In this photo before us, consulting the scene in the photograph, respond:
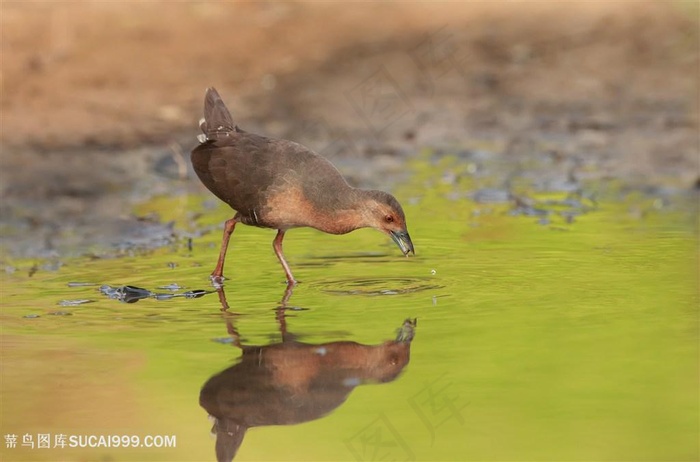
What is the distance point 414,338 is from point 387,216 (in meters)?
1.71

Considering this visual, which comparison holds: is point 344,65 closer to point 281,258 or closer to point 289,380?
point 281,258

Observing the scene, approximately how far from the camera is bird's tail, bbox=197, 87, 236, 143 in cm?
911

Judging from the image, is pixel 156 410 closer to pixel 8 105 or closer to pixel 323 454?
pixel 323 454

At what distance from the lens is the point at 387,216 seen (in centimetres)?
827

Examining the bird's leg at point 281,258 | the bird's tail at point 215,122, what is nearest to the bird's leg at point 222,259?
the bird's leg at point 281,258

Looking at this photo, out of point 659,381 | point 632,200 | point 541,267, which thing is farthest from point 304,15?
point 659,381

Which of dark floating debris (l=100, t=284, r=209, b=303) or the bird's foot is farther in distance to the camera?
the bird's foot

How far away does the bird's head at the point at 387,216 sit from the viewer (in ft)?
Result: 27.0

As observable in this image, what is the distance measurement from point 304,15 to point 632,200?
7175 mm

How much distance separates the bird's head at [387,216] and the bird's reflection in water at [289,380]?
1.47 meters

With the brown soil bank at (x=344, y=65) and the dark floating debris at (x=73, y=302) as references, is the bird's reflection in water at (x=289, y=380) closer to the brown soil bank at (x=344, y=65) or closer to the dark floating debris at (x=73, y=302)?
the dark floating debris at (x=73, y=302)

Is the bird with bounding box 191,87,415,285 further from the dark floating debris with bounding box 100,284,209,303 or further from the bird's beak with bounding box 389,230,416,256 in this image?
the dark floating debris with bounding box 100,284,209,303
